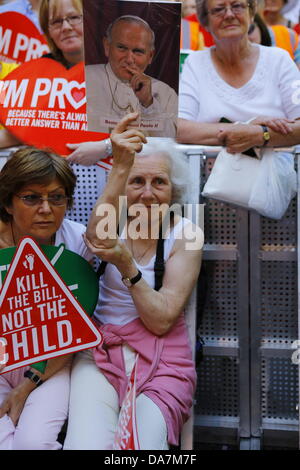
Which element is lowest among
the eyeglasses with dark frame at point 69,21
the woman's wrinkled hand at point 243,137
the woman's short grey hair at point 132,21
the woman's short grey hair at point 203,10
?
the woman's wrinkled hand at point 243,137

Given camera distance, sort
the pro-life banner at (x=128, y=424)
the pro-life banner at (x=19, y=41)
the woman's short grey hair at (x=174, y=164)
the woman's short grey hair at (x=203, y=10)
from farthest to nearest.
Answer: the pro-life banner at (x=19, y=41) → the woman's short grey hair at (x=203, y=10) → the woman's short grey hair at (x=174, y=164) → the pro-life banner at (x=128, y=424)

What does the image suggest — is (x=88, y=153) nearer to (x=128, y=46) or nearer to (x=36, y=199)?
(x=36, y=199)

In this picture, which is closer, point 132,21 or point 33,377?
point 132,21

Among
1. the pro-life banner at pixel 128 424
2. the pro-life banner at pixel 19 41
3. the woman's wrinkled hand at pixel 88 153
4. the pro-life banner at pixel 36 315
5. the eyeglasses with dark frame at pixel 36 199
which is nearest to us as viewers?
the pro-life banner at pixel 128 424

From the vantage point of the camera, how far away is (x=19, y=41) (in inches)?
162

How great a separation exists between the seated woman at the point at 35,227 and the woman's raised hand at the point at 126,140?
0.96ft

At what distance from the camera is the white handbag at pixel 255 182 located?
302 centimetres

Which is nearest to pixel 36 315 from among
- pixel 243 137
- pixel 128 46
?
pixel 128 46

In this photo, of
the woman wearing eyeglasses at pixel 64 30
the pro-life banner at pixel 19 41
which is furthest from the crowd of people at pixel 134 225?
the pro-life banner at pixel 19 41

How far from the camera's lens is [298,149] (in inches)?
121

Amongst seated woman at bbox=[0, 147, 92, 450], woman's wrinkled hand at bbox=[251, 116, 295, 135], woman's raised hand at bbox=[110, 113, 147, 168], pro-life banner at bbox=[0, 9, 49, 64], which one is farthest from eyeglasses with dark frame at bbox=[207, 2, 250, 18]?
pro-life banner at bbox=[0, 9, 49, 64]

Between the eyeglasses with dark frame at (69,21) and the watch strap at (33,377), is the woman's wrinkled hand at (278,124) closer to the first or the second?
the eyeglasses with dark frame at (69,21)

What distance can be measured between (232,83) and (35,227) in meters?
1.23
